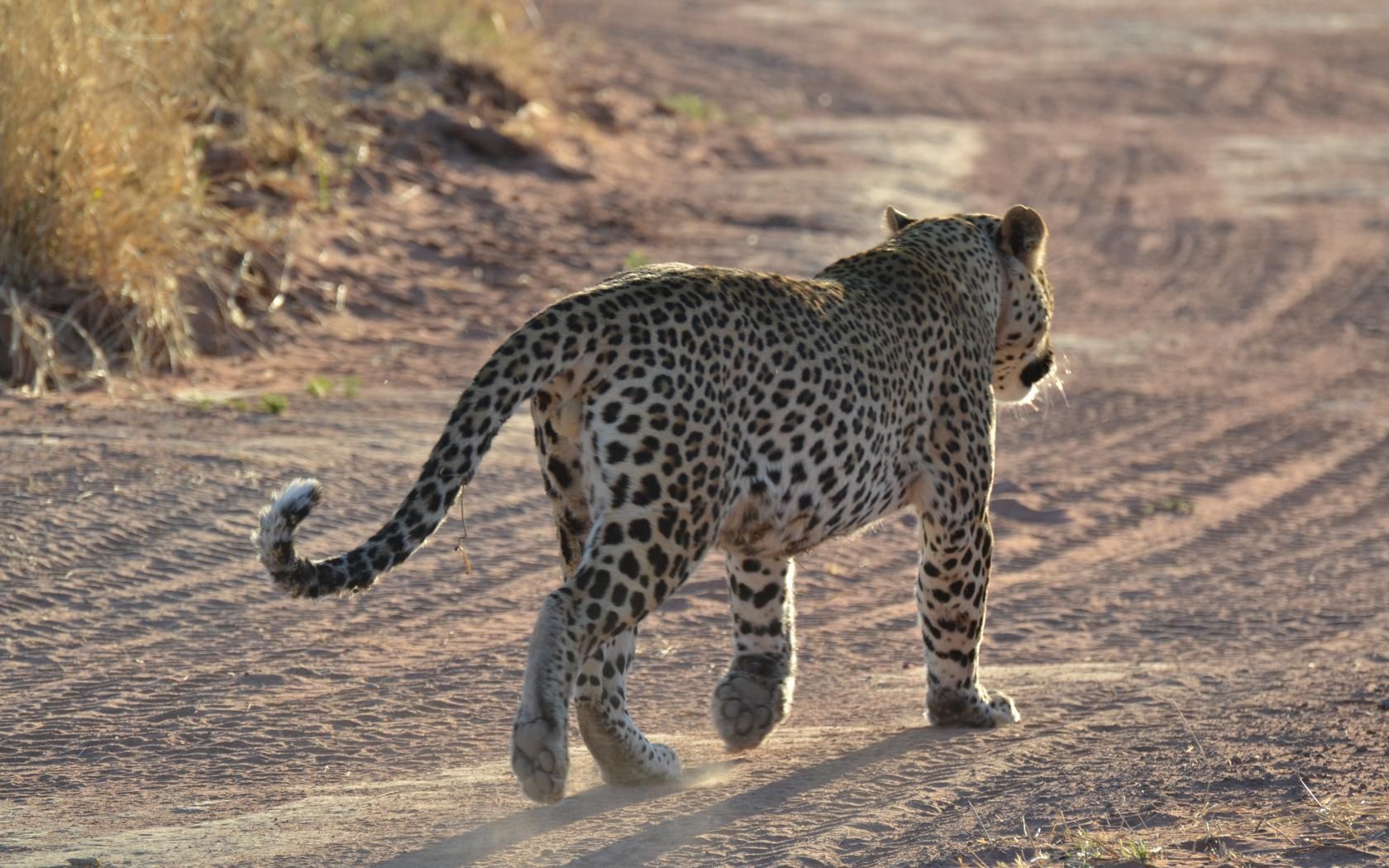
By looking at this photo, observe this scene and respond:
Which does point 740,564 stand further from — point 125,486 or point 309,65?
point 309,65

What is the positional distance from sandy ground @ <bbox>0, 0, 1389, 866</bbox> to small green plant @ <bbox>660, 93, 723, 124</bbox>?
329 centimetres

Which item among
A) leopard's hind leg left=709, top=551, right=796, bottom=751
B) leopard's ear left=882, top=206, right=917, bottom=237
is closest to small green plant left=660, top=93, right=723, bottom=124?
leopard's ear left=882, top=206, right=917, bottom=237

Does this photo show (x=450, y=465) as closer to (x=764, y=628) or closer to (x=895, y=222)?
(x=764, y=628)

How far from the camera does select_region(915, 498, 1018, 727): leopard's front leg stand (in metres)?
5.93

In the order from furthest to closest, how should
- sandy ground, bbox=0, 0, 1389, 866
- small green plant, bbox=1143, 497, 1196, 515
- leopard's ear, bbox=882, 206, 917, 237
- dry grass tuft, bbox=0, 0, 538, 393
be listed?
dry grass tuft, bbox=0, 0, 538, 393 → small green plant, bbox=1143, 497, 1196, 515 → leopard's ear, bbox=882, 206, 917, 237 → sandy ground, bbox=0, 0, 1389, 866

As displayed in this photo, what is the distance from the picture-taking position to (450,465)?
15.2 ft

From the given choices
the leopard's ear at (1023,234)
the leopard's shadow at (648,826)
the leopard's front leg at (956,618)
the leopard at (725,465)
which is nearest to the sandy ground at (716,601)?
the leopard's shadow at (648,826)

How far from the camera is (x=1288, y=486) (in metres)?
9.81

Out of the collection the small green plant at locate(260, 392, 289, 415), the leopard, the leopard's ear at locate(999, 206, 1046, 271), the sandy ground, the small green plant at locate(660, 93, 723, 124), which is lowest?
the sandy ground

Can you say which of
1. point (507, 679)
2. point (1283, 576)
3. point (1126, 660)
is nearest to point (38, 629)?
point (507, 679)

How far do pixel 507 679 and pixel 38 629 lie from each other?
166 cm

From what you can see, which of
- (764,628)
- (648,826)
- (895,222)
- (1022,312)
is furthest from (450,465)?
(895,222)

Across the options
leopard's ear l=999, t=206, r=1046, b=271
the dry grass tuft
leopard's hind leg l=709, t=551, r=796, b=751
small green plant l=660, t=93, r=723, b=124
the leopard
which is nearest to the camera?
the leopard

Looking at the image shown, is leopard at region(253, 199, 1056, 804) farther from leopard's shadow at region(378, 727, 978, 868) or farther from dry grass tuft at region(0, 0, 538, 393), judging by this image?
dry grass tuft at region(0, 0, 538, 393)
